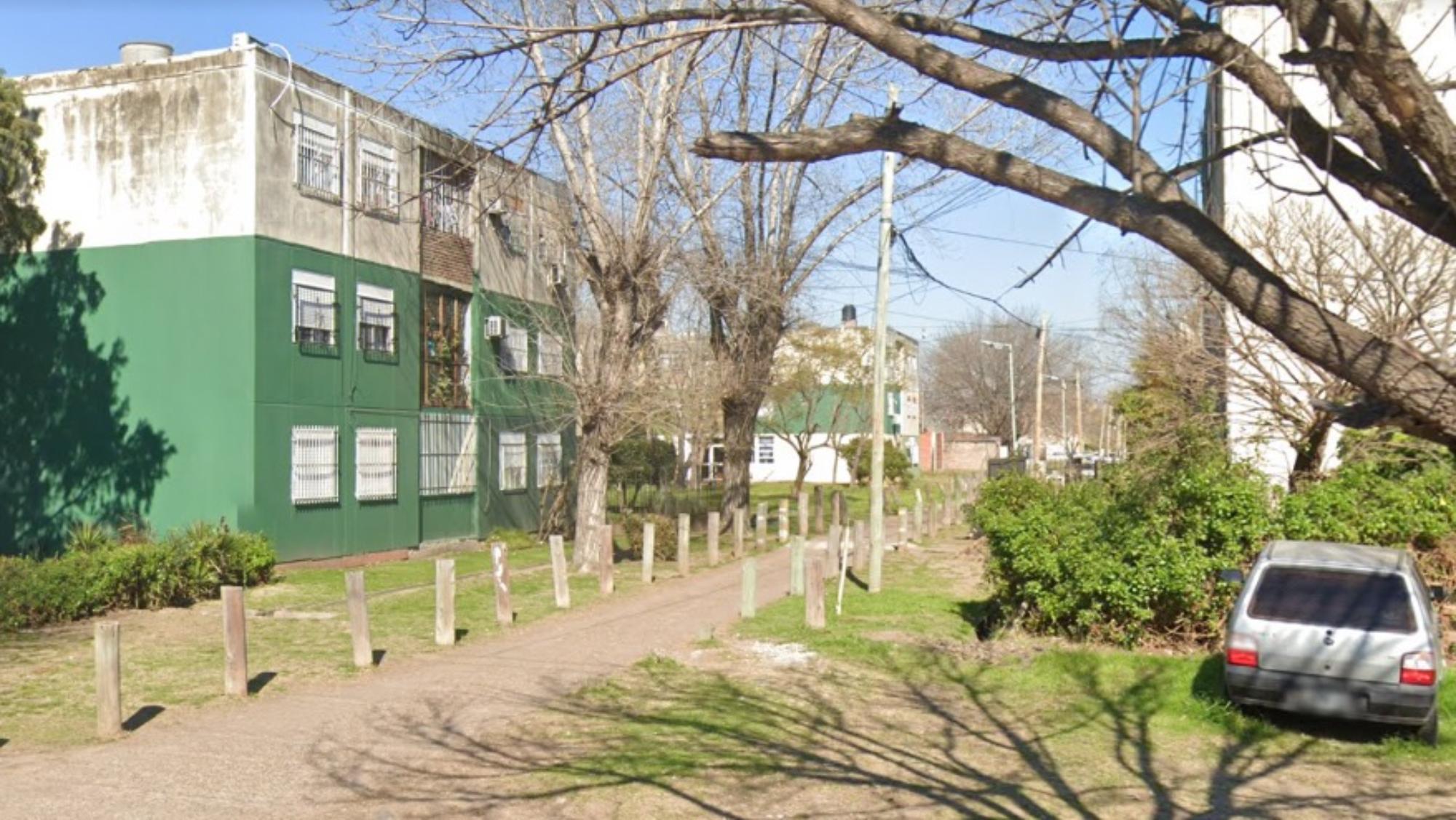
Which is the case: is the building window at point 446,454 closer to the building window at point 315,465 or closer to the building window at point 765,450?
the building window at point 315,465

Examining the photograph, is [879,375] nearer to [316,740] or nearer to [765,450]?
[316,740]

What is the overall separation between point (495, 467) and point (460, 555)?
11.0ft

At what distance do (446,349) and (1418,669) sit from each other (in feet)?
65.7

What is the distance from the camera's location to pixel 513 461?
28953 millimetres

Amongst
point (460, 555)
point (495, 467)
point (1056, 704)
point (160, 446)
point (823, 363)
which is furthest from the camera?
point (823, 363)

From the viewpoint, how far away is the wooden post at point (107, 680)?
977cm

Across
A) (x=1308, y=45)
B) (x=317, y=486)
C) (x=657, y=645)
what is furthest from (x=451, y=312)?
(x=1308, y=45)

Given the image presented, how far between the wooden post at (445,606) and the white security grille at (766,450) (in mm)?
54887

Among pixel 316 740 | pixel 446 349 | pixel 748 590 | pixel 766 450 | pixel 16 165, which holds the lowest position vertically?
pixel 316 740

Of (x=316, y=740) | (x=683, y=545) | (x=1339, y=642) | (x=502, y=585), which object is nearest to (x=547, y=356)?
(x=683, y=545)

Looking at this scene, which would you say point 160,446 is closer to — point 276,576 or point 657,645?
point 276,576

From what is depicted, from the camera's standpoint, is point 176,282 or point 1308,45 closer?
point 1308,45

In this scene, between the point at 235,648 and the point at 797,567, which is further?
the point at 797,567

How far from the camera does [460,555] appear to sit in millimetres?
25312
